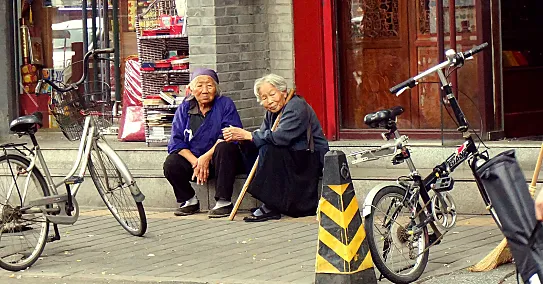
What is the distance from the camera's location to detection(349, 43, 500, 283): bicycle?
745 centimetres

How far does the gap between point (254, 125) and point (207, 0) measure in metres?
1.48

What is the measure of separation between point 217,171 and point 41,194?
Answer: 1.98 meters

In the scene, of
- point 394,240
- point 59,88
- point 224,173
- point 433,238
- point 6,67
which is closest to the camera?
point 394,240

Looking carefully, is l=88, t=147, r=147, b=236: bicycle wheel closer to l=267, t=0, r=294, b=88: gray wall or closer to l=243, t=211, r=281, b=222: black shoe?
l=243, t=211, r=281, b=222: black shoe

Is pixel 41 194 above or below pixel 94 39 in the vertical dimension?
below

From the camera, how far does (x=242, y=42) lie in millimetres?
11789

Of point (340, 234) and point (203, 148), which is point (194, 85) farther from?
point (340, 234)

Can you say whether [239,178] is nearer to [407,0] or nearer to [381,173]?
[381,173]

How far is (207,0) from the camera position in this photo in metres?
11.4

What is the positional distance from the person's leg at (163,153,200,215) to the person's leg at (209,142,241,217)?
0.90ft

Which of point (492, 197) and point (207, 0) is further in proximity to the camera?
point (207, 0)

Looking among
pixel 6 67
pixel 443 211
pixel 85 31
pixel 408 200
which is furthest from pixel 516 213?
pixel 6 67

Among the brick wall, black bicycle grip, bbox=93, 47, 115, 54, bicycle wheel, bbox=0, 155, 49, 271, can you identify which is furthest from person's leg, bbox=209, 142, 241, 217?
black bicycle grip, bbox=93, 47, 115, 54

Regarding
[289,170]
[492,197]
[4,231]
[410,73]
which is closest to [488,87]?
[410,73]
